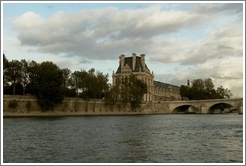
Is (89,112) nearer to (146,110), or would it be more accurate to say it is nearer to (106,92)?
(106,92)

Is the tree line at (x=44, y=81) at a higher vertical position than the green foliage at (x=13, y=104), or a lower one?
higher

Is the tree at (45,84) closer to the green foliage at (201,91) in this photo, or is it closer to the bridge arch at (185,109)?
the bridge arch at (185,109)

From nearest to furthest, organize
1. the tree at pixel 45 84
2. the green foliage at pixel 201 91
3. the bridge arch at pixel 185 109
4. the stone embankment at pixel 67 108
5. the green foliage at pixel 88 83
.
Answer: the stone embankment at pixel 67 108 → the tree at pixel 45 84 → the green foliage at pixel 88 83 → the bridge arch at pixel 185 109 → the green foliage at pixel 201 91

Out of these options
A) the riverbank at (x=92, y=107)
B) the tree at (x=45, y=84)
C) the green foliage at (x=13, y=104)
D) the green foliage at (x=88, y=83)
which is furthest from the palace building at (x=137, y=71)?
the green foliage at (x=13, y=104)

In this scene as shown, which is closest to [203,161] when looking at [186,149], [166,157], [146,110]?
[166,157]

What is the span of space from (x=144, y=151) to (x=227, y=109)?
321 feet

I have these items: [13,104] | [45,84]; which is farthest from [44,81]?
[13,104]

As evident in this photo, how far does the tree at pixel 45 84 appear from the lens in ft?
191

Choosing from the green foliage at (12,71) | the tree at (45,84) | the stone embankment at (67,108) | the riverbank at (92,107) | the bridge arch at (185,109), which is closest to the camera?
the stone embankment at (67,108)

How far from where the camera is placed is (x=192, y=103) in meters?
87.4

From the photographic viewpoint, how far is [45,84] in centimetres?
5866

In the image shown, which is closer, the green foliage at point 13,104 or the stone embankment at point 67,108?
the green foliage at point 13,104

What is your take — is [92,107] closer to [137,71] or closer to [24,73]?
[24,73]

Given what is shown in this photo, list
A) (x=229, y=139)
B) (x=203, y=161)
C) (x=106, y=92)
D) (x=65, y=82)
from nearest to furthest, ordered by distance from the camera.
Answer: (x=203, y=161)
(x=229, y=139)
(x=65, y=82)
(x=106, y=92)
